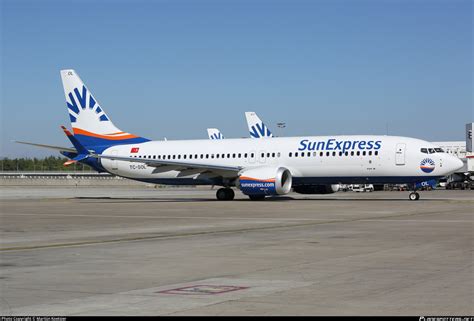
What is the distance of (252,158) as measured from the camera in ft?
160

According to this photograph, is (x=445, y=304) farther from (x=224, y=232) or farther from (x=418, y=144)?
(x=418, y=144)

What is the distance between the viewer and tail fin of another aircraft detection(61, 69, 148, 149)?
5434cm

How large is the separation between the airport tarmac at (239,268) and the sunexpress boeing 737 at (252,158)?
59.9ft

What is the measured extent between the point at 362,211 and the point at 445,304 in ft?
80.1

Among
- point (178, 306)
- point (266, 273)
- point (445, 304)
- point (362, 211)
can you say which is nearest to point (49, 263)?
point (266, 273)

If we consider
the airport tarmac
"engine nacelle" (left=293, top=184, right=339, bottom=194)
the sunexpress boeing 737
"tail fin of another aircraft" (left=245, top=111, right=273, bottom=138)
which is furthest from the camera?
"tail fin of another aircraft" (left=245, top=111, right=273, bottom=138)

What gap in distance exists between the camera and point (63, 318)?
9219 mm

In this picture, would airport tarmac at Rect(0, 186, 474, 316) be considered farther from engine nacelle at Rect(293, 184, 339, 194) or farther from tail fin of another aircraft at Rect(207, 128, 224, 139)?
tail fin of another aircraft at Rect(207, 128, 224, 139)

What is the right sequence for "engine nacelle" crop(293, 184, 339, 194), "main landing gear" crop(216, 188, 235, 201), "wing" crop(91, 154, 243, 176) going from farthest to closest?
"engine nacelle" crop(293, 184, 339, 194) < "main landing gear" crop(216, 188, 235, 201) < "wing" crop(91, 154, 243, 176)

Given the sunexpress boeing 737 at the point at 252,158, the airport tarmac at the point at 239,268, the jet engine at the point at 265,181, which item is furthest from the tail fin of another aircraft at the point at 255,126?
the airport tarmac at the point at 239,268

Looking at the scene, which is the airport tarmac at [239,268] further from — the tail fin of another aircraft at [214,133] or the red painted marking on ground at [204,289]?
the tail fin of another aircraft at [214,133]

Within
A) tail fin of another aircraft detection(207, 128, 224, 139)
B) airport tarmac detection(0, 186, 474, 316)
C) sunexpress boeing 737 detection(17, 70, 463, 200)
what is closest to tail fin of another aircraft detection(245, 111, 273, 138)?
tail fin of another aircraft detection(207, 128, 224, 139)

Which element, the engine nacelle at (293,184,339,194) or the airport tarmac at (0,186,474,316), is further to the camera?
the engine nacelle at (293,184,339,194)

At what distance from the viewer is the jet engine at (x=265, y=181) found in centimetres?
4516
